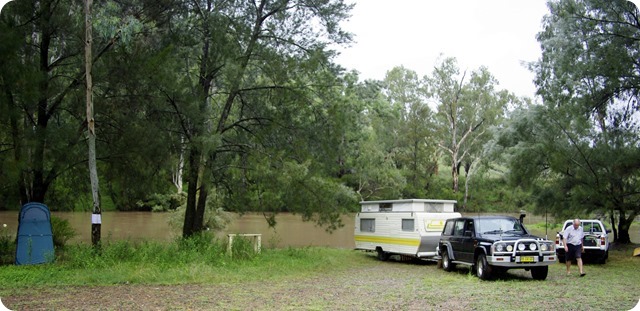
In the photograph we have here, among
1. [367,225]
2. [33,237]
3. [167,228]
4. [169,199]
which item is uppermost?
[169,199]

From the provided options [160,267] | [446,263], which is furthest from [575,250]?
[160,267]

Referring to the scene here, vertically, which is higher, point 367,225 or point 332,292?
point 367,225

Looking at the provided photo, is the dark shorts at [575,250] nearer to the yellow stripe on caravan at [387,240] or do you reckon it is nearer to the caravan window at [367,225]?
the yellow stripe on caravan at [387,240]

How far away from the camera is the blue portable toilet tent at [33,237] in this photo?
14484 mm

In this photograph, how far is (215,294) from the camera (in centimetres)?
1117

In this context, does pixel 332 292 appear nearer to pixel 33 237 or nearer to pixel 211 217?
pixel 33 237

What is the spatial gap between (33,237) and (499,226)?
480 inches

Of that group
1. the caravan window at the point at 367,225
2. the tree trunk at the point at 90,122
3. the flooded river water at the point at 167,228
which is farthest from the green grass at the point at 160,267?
the flooded river water at the point at 167,228

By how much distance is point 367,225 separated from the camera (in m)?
23.5

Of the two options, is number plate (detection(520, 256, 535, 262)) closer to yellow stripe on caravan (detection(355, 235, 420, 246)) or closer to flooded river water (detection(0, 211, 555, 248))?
yellow stripe on caravan (detection(355, 235, 420, 246))

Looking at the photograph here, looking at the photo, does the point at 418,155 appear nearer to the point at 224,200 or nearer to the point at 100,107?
the point at 224,200

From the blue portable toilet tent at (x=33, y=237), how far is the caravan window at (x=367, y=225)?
39.8 feet

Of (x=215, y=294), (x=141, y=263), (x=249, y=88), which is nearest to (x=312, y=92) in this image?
(x=249, y=88)

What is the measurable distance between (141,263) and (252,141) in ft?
22.7
